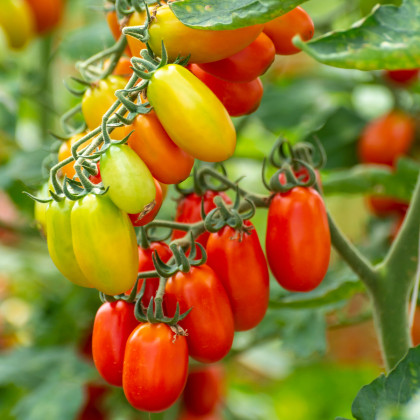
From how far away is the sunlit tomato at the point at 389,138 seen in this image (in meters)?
1.27

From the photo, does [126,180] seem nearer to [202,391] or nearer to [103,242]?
[103,242]

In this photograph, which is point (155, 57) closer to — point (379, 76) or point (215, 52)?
point (215, 52)

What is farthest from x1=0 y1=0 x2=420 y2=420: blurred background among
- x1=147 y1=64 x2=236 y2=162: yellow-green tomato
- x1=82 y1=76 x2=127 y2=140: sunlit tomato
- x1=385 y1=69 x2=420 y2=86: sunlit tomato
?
x1=147 y1=64 x2=236 y2=162: yellow-green tomato

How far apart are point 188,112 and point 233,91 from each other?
0.11m

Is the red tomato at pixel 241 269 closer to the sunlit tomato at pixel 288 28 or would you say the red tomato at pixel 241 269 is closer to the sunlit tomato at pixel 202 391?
the sunlit tomato at pixel 288 28

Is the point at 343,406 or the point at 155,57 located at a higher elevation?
the point at 155,57

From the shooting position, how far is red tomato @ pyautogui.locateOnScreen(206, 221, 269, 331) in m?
0.60

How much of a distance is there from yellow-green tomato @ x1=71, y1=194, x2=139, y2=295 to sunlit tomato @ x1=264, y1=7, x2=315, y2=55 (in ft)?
0.69

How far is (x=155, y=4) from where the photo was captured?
560 millimetres

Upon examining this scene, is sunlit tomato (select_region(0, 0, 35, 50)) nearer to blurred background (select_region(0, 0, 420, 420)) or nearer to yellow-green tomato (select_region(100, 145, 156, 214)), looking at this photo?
blurred background (select_region(0, 0, 420, 420))


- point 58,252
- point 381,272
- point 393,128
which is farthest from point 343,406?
point 58,252

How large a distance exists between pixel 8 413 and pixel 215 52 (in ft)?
3.39

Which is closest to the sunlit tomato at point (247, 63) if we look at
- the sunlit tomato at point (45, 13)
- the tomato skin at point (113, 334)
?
the tomato skin at point (113, 334)

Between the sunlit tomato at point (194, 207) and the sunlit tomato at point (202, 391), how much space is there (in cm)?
60
